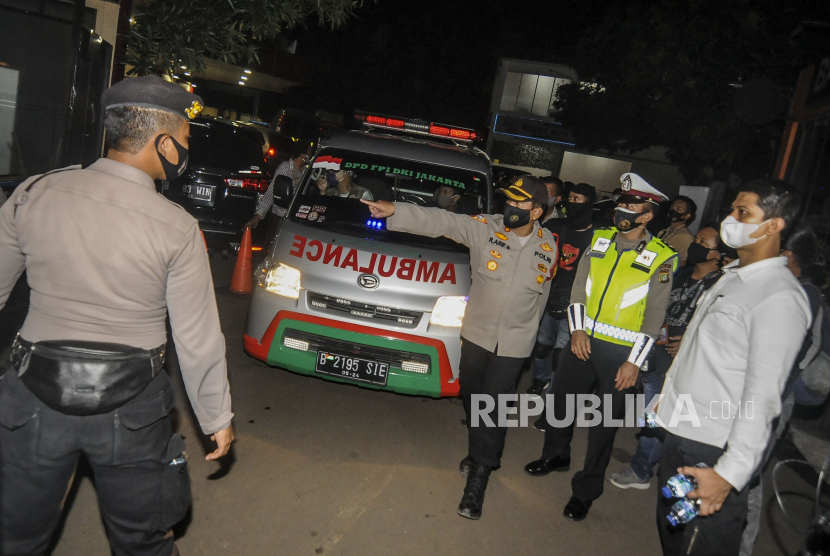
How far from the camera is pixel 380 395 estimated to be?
5574mm

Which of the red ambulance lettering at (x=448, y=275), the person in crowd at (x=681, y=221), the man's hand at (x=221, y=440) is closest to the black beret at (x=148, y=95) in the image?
the man's hand at (x=221, y=440)

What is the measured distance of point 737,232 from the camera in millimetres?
2518

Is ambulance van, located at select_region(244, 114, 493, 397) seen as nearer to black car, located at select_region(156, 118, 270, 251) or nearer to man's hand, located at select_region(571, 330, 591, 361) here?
man's hand, located at select_region(571, 330, 591, 361)

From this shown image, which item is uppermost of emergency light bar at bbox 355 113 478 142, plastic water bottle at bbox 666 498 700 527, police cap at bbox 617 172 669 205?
emergency light bar at bbox 355 113 478 142

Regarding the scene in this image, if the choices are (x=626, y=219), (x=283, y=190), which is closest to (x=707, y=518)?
(x=626, y=219)

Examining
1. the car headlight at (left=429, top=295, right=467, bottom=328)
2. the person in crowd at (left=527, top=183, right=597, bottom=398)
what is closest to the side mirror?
the car headlight at (left=429, top=295, right=467, bottom=328)

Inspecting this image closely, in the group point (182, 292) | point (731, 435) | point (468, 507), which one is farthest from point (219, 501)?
point (731, 435)

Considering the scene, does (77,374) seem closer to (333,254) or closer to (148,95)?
(148,95)

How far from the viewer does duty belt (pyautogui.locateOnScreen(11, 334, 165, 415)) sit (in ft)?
6.50

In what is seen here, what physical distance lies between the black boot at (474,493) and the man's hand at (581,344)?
0.92 meters

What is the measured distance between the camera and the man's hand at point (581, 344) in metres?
3.97

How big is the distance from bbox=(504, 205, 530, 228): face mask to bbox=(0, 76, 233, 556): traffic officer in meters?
2.16

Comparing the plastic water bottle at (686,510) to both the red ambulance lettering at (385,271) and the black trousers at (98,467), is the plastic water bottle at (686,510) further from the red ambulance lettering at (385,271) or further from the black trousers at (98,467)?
the red ambulance lettering at (385,271)

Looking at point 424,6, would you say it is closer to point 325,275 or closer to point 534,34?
point 534,34
